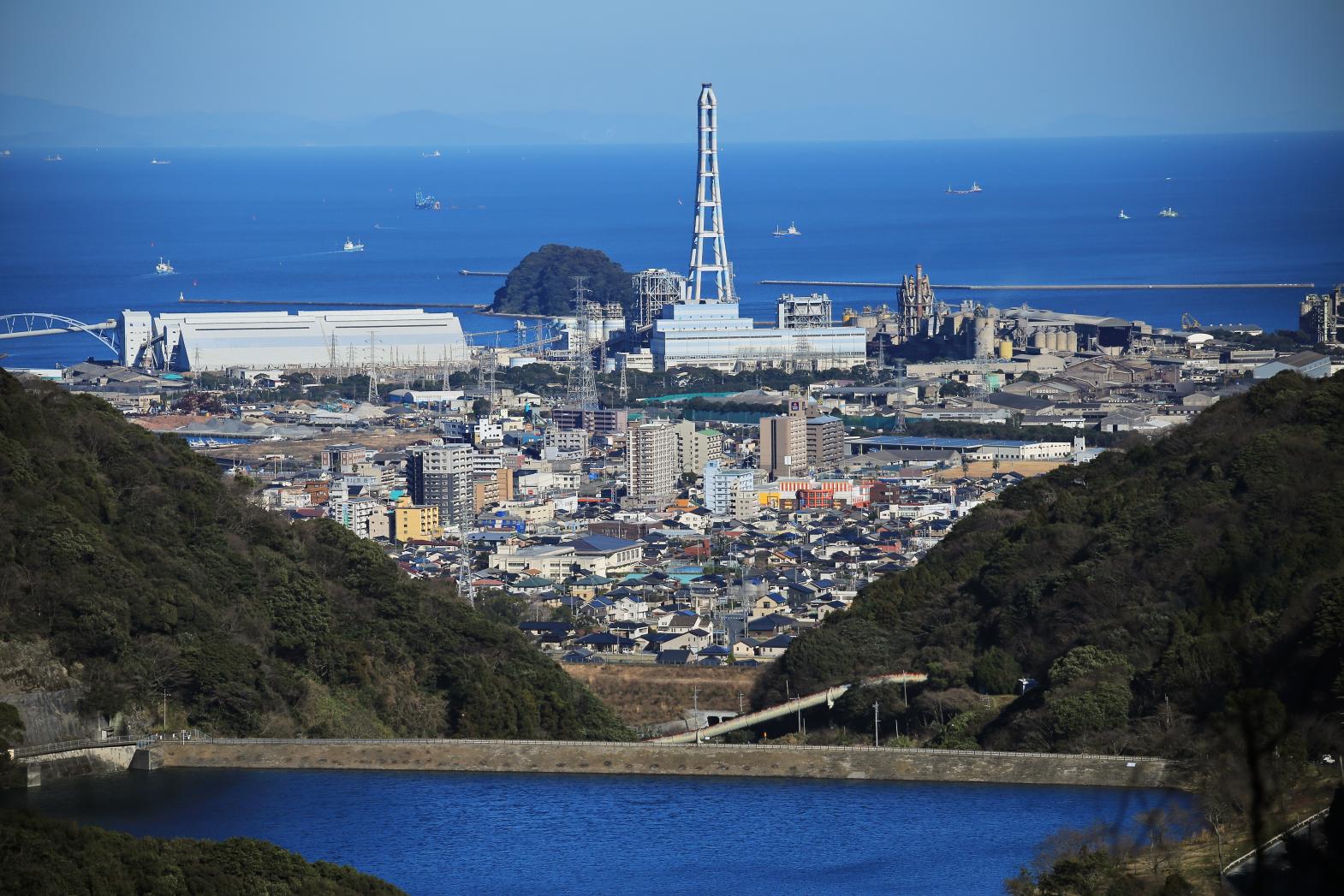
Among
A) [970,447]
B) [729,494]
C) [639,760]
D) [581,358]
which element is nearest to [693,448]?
[729,494]

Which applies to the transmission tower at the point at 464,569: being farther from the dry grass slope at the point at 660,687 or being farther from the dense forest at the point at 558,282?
the dense forest at the point at 558,282

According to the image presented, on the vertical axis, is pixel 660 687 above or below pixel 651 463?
below

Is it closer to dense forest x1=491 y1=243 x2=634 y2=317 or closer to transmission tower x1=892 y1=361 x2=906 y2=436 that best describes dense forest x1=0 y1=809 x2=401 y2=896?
transmission tower x1=892 y1=361 x2=906 y2=436

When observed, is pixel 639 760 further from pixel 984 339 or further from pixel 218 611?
pixel 984 339

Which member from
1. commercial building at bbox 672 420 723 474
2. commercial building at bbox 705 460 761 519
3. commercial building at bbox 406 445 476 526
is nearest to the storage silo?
commercial building at bbox 672 420 723 474

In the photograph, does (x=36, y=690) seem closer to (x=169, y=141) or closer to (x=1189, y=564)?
(x=1189, y=564)

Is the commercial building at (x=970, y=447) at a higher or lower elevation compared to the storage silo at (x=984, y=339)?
lower

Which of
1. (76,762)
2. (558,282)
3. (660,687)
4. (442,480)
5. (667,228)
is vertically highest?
(667,228)

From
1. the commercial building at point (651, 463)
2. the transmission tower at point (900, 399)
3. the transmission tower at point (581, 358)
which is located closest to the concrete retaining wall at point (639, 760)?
the commercial building at point (651, 463)
